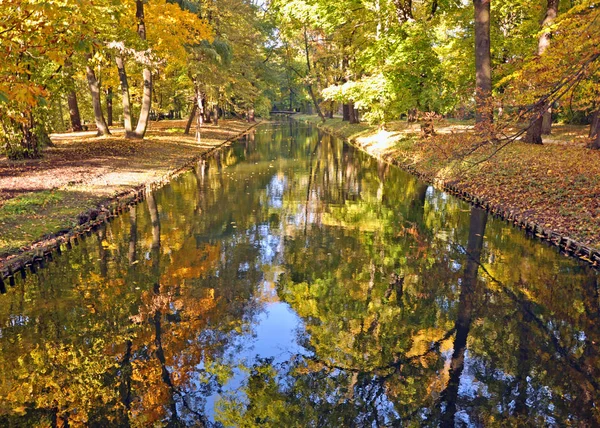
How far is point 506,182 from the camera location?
53.3 ft

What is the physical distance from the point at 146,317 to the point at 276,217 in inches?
290

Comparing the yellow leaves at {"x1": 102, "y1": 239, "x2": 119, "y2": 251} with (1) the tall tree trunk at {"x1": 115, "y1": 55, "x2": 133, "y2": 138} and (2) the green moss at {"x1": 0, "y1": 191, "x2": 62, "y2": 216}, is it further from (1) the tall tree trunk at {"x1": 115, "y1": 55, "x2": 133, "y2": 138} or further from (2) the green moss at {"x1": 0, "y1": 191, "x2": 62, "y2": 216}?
(1) the tall tree trunk at {"x1": 115, "y1": 55, "x2": 133, "y2": 138}

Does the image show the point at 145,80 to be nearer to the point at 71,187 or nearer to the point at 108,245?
the point at 71,187

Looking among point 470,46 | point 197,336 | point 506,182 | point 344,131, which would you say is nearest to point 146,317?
point 197,336

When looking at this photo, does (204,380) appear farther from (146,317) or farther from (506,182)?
Result: (506,182)

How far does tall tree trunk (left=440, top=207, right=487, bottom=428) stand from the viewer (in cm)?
561

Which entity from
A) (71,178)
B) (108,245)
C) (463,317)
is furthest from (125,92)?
(463,317)

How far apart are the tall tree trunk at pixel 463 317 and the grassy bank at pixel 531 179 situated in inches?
59.9

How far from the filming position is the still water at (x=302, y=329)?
559 centimetres

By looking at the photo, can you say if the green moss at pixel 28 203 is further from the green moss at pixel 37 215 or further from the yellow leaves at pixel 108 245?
the yellow leaves at pixel 108 245

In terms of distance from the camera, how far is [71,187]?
1588cm

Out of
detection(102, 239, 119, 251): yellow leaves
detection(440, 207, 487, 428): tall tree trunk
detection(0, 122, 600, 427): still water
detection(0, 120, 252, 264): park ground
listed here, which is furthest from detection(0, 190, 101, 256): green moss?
detection(440, 207, 487, 428): tall tree trunk

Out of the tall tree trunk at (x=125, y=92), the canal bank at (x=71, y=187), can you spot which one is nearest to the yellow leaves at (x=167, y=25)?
the tall tree trunk at (x=125, y=92)

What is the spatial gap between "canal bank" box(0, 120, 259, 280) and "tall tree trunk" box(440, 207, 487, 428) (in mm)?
7811
